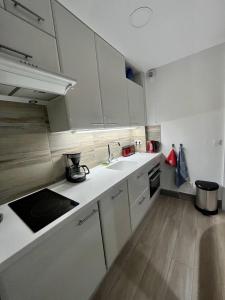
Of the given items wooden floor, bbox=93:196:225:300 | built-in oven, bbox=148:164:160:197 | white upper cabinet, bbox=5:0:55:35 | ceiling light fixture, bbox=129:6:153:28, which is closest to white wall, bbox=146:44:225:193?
built-in oven, bbox=148:164:160:197

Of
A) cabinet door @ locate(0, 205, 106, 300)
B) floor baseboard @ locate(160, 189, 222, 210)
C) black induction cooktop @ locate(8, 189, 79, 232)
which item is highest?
black induction cooktop @ locate(8, 189, 79, 232)

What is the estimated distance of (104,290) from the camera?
3.65 ft

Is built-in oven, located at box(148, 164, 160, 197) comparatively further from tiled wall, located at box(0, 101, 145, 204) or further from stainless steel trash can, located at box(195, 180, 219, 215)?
tiled wall, located at box(0, 101, 145, 204)

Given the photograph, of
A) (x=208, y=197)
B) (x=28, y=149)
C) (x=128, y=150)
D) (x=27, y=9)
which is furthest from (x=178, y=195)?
(x=27, y=9)

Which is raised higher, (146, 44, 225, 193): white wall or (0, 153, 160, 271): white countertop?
(146, 44, 225, 193): white wall

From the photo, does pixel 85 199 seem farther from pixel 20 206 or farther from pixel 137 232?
pixel 137 232

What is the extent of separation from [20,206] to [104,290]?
0.99 m

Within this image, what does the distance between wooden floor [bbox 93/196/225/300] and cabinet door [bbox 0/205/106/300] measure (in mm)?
287

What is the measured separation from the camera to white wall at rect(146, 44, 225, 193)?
1828 mm

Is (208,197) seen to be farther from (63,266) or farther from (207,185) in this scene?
(63,266)

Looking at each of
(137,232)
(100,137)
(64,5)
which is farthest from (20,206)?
(64,5)

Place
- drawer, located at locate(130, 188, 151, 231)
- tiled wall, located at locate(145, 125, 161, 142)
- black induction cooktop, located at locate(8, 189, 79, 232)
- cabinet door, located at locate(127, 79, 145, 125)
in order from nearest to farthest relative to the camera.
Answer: black induction cooktop, located at locate(8, 189, 79, 232) < drawer, located at locate(130, 188, 151, 231) < cabinet door, located at locate(127, 79, 145, 125) < tiled wall, located at locate(145, 125, 161, 142)

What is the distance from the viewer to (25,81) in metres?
0.76

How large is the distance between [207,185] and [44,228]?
2130mm
